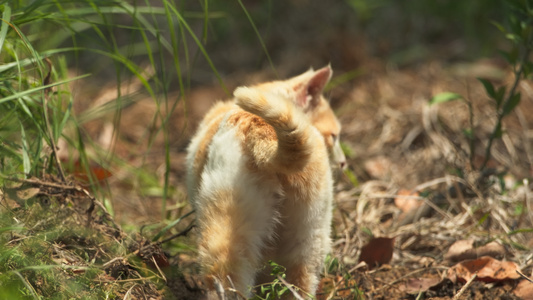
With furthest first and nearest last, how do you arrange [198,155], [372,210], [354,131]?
[354,131] < [372,210] < [198,155]

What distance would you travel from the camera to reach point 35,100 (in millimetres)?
2277

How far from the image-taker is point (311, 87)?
8.18 feet

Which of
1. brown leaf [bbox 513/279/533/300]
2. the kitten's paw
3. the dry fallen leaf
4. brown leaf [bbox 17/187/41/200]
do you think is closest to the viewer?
the kitten's paw

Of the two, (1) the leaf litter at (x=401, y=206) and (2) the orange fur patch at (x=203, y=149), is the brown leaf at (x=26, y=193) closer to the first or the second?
(1) the leaf litter at (x=401, y=206)

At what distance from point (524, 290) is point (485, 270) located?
0.16 m

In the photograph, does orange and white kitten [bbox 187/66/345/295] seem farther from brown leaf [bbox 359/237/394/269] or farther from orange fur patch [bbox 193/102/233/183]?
brown leaf [bbox 359/237/394/269]

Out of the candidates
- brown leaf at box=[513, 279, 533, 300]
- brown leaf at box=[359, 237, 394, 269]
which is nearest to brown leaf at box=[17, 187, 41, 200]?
brown leaf at box=[359, 237, 394, 269]

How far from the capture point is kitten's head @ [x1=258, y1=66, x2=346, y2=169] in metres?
2.44

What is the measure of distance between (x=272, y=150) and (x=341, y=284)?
0.83 metres

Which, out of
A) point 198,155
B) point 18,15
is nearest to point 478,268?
point 198,155

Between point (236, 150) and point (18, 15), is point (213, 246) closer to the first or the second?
point (236, 150)

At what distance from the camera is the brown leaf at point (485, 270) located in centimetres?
220

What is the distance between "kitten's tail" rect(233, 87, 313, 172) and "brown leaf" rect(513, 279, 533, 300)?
3.65 ft

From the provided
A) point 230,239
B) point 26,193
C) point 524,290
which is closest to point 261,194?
point 230,239
